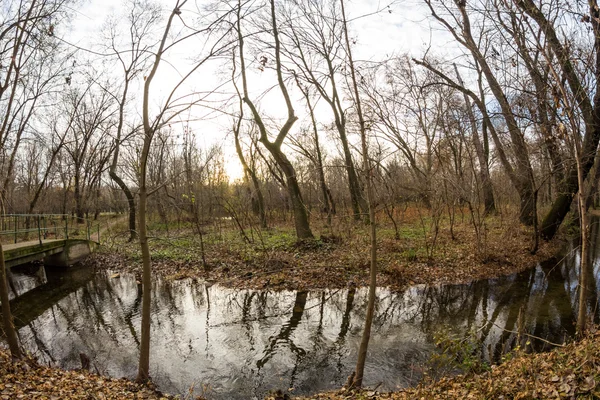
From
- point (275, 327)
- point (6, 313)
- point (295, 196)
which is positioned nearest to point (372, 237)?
point (275, 327)

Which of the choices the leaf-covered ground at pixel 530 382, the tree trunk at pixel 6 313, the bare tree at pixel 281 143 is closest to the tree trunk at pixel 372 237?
the leaf-covered ground at pixel 530 382

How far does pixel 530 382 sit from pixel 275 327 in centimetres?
517

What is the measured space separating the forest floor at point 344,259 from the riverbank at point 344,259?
29 millimetres

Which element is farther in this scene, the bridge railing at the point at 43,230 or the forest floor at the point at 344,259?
the bridge railing at the point at 43,230

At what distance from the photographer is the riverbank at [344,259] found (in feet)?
36.0

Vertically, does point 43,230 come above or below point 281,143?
below

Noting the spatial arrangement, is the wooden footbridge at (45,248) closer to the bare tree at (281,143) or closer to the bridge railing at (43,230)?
the bridge railing at (43,230)

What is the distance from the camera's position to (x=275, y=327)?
26.4ft

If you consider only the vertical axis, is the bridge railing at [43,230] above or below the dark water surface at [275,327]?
above

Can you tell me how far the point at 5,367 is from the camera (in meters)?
5.27

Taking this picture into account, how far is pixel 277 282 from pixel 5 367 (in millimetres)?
6644

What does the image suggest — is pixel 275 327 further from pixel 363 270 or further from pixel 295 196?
pixel 295 196

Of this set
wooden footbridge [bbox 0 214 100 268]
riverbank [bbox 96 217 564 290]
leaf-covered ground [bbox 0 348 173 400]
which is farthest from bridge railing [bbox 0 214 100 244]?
leaf-covered ground [bbox 0 348 173 400]

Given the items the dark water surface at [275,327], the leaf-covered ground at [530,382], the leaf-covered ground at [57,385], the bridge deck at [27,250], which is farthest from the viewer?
the bridge deck at [27,250]
